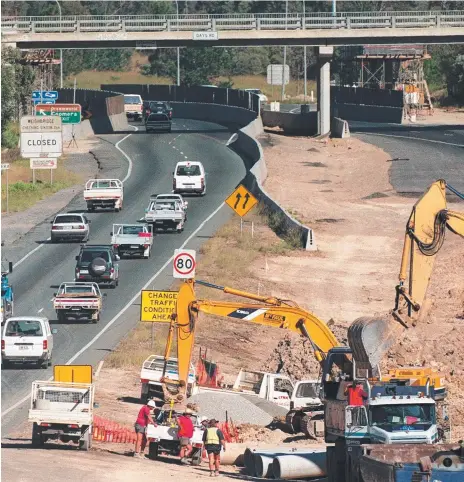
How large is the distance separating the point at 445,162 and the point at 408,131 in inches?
721

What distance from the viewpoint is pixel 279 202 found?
7188cm

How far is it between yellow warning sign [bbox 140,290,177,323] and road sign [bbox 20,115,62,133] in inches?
1333

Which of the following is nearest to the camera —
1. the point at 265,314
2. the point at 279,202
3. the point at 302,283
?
the point at 265,314

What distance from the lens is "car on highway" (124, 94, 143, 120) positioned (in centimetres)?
11619

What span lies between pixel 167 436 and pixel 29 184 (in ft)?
167

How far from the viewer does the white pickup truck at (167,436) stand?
29578 mm

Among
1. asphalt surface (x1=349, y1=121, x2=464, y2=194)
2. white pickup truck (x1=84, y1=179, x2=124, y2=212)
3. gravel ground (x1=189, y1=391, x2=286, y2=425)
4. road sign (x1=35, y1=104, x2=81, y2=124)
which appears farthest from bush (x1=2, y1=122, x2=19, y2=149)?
gravel ground (x1=189, y1=391, x2=286, y2=425)

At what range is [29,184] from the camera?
79.0m

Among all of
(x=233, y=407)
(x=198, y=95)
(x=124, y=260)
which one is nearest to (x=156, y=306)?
(x=233, y=407)

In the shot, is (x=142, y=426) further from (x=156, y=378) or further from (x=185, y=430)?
(x=156, y=378)

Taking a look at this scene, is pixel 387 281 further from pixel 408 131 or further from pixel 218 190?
pixel 408 131

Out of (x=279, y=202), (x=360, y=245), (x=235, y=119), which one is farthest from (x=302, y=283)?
(x=235, y=119)

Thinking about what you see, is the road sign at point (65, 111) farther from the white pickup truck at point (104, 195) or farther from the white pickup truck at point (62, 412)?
the white pickup truck at point (62, 412)

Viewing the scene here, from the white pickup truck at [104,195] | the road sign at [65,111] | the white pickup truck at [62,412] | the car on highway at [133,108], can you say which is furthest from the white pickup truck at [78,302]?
the car on highway at [133,108]
